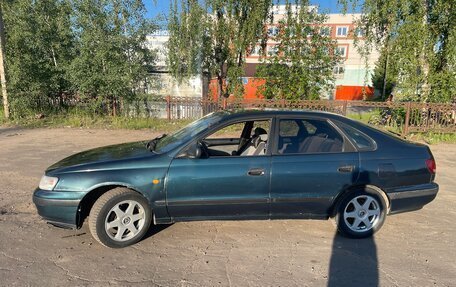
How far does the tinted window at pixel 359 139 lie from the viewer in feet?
12.4

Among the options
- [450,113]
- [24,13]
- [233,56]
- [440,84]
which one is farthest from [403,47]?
[24,13]

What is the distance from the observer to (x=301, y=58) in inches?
486

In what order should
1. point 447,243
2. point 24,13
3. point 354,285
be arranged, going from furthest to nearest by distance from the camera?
point 24,13, point 447,243, point 354,285

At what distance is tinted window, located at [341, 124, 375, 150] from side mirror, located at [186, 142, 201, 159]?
1718mm

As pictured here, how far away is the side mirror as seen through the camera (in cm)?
343

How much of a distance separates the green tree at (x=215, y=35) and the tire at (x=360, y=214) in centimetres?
1115

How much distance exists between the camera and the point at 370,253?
3512 mm

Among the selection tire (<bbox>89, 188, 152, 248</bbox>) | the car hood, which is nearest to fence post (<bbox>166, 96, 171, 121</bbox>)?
the car hood

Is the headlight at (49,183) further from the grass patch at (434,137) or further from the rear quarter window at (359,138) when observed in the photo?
the grass patch at (434,137)

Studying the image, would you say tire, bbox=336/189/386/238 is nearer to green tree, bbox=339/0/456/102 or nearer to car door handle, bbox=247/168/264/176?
car door handle, bbox=247/168/264/176

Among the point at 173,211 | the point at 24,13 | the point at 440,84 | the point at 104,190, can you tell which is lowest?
the point at 173,211

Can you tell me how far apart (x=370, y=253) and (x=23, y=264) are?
3.54m

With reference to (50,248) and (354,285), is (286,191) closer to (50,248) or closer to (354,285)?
(354,285)

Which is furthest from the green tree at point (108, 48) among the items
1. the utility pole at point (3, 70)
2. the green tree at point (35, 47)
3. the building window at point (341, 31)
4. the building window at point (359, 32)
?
the building window at point (341, 31)
